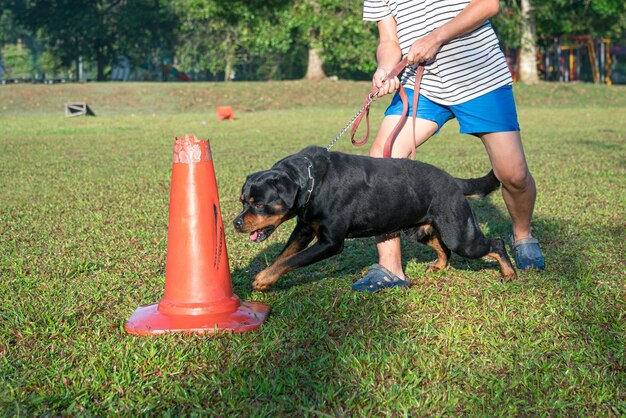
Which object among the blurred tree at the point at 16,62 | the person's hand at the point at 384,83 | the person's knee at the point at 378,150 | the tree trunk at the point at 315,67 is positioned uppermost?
the blurred tree at the point at 16,62

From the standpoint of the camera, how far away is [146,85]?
3456 centimetres

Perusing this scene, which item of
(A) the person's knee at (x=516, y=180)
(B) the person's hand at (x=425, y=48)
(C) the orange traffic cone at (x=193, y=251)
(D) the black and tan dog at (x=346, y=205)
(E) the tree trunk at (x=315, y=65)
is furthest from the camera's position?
(E) the tree trunk at (x=315, y=65)

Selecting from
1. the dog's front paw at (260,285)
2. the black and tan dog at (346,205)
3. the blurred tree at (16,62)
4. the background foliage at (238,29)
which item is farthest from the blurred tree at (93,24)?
the dog's front paw at (260,285)

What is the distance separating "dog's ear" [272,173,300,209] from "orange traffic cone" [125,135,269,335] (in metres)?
0.33

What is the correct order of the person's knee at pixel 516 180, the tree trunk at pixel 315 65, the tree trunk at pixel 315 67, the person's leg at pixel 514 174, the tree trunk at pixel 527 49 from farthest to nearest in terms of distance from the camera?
the tree trunk at pixel 315 67
the tree trunk at pixel 315 65
the tree trunk at pixel 527 49
the person's knee at pixel 516 180
the person's leg at pixel 514 174

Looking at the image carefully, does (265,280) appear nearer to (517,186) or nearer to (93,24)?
(517,186)

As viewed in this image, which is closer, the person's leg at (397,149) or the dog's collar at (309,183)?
the dog's collar at (309,183)

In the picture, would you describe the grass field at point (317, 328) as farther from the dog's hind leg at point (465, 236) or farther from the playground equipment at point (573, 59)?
the playground equipment at point (573, 59)

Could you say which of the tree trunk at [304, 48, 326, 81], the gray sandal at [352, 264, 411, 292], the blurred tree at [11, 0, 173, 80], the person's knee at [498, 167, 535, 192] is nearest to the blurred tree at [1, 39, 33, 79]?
the blurred tree at [11, 0, 173, 80]

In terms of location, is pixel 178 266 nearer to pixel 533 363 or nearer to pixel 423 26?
pixel 533 363

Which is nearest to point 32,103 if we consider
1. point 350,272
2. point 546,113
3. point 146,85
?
point 146,85

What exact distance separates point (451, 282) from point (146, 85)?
31.5 meters

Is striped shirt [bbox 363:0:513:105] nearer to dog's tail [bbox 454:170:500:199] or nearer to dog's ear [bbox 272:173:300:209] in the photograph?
dog's tail [bbox 454:170:500:199]

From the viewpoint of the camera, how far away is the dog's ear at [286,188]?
388 cm
